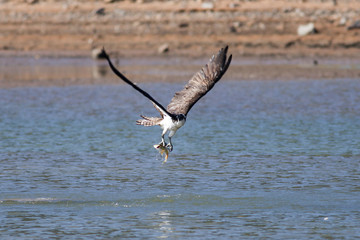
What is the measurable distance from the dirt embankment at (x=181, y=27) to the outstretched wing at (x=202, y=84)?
22.9 m

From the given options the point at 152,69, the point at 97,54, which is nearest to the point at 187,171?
the point at 152,69

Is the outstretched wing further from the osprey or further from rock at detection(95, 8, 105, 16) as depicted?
rock at detection(95, 8, 105, 16)

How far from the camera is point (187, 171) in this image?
1559 centimetres

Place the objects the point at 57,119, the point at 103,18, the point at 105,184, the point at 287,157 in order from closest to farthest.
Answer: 1. the point at 105,184
2. the point at 287,157
3. the point at 57,119
4. the point at 103,18

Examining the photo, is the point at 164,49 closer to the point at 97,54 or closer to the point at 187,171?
the point at 97,54

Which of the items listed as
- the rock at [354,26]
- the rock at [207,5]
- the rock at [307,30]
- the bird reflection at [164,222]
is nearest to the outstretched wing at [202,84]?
the bird reflection at [164,222]

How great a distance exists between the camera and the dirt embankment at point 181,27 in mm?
38406

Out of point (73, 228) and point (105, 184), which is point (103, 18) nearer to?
point (105, 184)

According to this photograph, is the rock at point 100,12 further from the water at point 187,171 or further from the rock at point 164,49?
the water at point 187,171

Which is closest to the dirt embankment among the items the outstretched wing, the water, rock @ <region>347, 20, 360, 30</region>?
rock @ <region>347, 20, 360, 30</region>

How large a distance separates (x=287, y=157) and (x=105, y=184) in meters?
4.12

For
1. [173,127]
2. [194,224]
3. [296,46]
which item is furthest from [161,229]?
[296,46]

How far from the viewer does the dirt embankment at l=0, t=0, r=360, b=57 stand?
38406 millimetres

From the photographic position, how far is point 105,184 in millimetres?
14516
